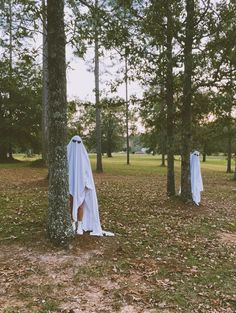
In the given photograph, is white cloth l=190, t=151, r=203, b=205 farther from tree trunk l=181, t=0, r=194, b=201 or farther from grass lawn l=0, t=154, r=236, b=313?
grass lawn l=0, t=154, r=236, b=313

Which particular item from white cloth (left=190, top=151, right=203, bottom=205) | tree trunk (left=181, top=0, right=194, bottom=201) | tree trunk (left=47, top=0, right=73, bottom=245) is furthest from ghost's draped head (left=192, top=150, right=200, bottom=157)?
tree trunk (left=47, top=0, right=73, bottom=245)

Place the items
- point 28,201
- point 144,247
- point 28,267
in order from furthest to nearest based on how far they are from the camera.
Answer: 1. point 28,201
2. point 144,247
3. point 28,267

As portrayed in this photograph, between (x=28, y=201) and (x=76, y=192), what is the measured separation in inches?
188

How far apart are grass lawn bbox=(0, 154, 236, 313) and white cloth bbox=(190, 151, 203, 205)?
1772mm

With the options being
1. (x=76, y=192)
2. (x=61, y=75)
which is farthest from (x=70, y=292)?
(x=61, y=75)

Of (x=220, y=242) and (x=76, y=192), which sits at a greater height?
(x=76, y=192)

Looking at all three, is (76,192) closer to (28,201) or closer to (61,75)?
(61,75)

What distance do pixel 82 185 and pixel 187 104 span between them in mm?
5644

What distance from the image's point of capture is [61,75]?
23.9 feet

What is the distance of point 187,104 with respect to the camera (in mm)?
12242

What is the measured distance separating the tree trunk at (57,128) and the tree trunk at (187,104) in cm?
513

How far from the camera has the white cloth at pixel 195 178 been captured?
511 inches

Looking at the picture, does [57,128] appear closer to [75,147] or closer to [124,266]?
[75,147]

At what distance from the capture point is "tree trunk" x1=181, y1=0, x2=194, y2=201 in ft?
37.9
